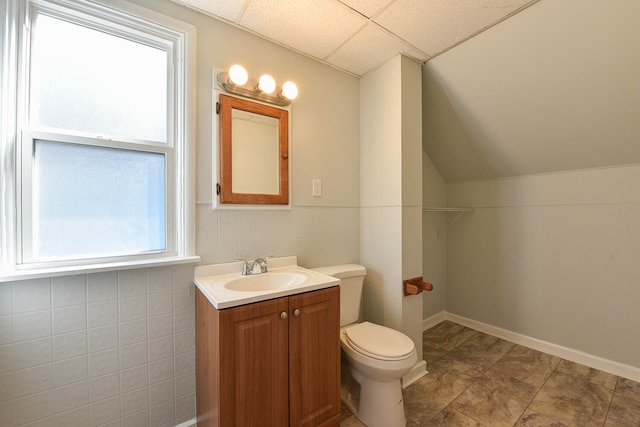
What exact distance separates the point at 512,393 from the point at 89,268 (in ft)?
8.21

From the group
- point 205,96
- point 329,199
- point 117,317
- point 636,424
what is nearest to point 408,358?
point 329,199

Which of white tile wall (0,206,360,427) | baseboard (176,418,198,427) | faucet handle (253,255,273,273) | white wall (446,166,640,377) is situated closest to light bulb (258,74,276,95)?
white tile wall (0,206,360,427)

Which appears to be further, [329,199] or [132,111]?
[329,199]

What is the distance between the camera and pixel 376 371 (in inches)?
52.9

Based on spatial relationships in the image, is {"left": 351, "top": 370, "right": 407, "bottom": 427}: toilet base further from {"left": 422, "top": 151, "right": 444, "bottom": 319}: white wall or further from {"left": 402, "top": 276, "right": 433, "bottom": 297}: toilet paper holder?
{"left": 422, "top": 151, "right": 444, "bottom": 319}: white wall

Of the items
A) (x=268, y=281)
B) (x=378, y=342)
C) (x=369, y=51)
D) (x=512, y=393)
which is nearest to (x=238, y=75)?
(x=369, y=51)

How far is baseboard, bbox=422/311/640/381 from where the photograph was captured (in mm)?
1800

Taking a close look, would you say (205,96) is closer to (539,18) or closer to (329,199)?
(329,199)

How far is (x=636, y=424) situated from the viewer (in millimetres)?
1404

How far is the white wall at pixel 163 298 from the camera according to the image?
3.52 feet

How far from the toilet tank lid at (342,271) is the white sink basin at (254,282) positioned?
0.73ft

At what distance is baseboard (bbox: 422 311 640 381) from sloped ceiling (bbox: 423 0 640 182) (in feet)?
4.71

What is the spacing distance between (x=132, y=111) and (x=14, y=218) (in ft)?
2.25

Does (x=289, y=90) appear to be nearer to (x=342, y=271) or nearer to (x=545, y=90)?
(x=342, y=271)
